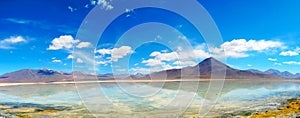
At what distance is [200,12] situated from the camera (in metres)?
25.6

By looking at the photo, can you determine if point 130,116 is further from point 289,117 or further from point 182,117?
point 289,117

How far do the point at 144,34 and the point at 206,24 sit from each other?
12728mm

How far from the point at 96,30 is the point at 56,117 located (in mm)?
25410

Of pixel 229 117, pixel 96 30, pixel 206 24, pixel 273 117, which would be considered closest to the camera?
pixel 96 30

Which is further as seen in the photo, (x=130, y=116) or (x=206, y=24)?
(x=130, y=116)

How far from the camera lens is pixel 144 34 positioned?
35688 mm

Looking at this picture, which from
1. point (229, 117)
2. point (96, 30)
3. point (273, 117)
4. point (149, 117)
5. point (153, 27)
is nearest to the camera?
point (96, 30)

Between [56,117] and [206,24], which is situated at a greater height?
[206,24]

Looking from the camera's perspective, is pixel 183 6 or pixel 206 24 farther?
pixel 183 6

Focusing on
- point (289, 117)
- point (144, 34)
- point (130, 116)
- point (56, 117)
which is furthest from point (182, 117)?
point (56, 117)

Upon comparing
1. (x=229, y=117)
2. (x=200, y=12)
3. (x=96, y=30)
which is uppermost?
(x=200, y=12)

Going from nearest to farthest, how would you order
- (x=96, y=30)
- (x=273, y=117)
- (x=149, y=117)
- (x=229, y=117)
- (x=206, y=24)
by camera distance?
1. (x=96, y=30)
2. (x=206, y=24)
3. (x=273, y=117)
4. (x=229, y=117)
5. (x=149, y=117)

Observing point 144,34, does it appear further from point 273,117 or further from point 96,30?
point 273,117

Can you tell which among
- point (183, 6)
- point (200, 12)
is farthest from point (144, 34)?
point (200, 12)
